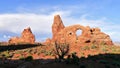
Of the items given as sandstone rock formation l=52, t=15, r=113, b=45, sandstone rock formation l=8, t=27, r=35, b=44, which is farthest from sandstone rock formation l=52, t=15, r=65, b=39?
sandstone rock formation l=8, t=27, r=35, b=44

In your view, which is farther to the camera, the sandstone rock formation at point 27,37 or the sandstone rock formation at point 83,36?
the sandstone rock formation at point 27,37

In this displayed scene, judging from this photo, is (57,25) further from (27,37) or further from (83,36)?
(83,36)

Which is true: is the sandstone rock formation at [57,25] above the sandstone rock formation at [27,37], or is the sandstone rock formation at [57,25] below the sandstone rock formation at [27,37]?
above

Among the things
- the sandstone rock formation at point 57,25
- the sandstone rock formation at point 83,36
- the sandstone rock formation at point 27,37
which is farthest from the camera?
the sandstone rock formation at point 27,37

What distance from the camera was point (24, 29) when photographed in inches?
3105

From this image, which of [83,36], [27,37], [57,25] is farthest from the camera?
[27,37]

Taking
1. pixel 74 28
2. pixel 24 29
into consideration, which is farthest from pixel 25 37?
pixel 74 28

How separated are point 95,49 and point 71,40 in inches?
616

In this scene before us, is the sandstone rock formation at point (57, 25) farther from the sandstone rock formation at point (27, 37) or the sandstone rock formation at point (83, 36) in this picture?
the sandstone rock formation at point (27, 37)

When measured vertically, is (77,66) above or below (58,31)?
below

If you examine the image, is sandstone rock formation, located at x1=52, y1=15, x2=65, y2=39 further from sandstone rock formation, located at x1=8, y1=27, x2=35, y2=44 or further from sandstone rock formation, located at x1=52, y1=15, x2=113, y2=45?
sandstone rock formation, located at x1=8, y1=27, x2=35, y2=44

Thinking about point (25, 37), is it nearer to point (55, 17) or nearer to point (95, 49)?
point (55, 17)

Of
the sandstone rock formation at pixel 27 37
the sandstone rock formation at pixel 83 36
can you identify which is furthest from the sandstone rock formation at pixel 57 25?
the sandstone rock formation at pixel 27 37

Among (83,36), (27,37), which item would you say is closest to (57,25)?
(27,37)
